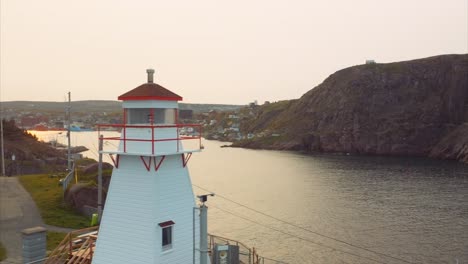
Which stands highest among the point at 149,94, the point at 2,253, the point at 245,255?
the point at 149,94

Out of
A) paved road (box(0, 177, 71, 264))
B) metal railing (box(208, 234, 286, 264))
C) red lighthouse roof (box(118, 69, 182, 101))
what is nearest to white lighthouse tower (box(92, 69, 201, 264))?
red lighthouse roof (box(118, 69, 182, 101))

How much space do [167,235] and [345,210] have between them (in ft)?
140

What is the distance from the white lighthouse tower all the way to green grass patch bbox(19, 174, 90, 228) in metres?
18.7

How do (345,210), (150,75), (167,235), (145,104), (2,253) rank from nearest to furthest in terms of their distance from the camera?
(145,104) → (167,235) → (150,75) → (2,253) → (345,210)

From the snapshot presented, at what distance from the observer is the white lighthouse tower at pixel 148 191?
588 inches

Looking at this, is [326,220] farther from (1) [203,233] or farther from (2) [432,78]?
(2) [432,78]

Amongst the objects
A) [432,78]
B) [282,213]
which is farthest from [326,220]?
[432,78]

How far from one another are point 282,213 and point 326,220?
600 cm

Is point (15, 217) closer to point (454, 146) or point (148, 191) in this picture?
point (148, 191)

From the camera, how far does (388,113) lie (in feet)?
479

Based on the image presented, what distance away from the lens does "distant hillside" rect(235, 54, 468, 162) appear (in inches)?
5364

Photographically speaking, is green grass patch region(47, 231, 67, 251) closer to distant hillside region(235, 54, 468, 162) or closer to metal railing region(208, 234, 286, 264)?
metal railing region(208, 234, 286, 264)

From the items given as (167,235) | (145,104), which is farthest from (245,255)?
(145,104)

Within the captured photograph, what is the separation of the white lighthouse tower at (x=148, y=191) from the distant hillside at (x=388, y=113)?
126 m
